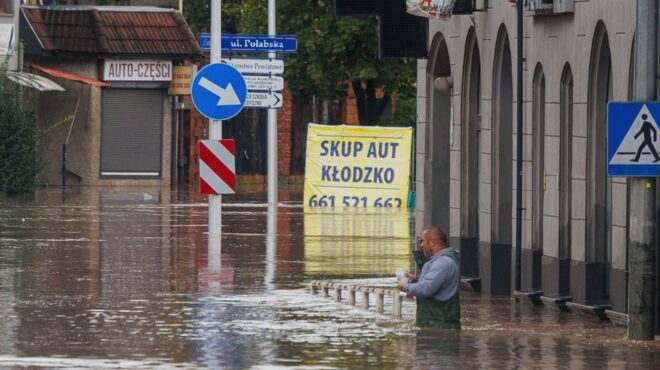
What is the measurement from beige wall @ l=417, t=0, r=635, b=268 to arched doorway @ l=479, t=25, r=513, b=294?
4.7 inches

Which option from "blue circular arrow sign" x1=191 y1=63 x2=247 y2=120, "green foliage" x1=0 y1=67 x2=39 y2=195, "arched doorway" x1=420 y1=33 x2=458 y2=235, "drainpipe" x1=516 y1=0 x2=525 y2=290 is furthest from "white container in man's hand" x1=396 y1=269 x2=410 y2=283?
"green foliage" x1=0 y1=67 x2=39 y2=195

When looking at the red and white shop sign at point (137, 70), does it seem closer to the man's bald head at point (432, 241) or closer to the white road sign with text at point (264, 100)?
the white road sign with text at point (264, 100)

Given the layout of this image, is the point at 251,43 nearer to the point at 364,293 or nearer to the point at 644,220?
the point at 364,293

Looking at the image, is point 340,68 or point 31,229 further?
point 340,68

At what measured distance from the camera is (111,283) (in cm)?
2045

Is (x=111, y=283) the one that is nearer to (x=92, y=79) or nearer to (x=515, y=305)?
(x=515, y=305)

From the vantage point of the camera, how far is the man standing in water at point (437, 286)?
1517 cm

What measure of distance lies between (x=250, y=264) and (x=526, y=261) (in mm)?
4063

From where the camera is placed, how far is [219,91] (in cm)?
2400

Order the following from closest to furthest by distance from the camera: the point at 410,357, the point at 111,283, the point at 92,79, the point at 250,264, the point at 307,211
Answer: the point at 410,357
the point at 111,283
the point at 250,264
the point at 307,211
the point at 92,79

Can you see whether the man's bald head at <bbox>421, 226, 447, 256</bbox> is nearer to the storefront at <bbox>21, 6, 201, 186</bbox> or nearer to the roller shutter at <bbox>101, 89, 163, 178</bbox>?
the storefront at <bbox>21, 6, 201, 186</bbox>

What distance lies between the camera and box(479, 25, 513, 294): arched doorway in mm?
22469

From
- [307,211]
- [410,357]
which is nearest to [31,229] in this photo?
[307,211]

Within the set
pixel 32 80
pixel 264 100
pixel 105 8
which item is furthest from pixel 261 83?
pixel 105 8
